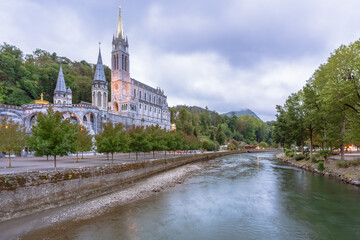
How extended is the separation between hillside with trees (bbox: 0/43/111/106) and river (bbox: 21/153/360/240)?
64.5 m

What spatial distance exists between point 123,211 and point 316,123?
116 ft

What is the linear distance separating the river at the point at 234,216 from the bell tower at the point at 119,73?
264ft

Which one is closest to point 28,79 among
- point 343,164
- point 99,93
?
point 99,93

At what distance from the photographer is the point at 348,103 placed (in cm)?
2564

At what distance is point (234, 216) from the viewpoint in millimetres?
15852

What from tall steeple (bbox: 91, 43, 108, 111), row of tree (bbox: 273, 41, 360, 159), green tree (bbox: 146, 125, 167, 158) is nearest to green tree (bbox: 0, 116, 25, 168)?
green tree (bbox: 146, 125, 167, 158)

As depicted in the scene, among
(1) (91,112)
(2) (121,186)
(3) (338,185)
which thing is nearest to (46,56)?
(1) (91,112)

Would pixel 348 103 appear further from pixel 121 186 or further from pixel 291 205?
pixel 121 186

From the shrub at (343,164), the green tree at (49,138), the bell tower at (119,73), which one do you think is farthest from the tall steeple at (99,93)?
the shrub at (343,164)

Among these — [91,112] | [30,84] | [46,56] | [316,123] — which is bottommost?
[316,123]

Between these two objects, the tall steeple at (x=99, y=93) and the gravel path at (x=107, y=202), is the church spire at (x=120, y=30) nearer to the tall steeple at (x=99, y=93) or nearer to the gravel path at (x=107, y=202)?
the tall steeple at (x=99, y=93)

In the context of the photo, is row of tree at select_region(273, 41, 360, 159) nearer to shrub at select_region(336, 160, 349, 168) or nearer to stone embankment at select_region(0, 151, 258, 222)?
shrub at select_region(336, 160, 349, 168)

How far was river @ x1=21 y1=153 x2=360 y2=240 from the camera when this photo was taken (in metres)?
12.6

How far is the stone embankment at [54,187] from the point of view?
13119 mm
